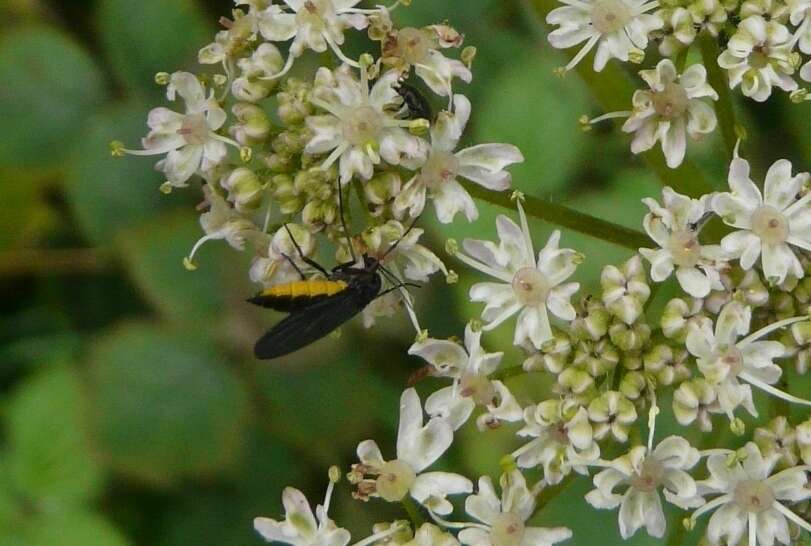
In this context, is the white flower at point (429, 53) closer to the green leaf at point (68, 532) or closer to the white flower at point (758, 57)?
the white flower at point (758, 57)

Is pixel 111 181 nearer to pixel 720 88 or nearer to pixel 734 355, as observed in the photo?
pixel 720 88

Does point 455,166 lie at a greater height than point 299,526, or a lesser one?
greater

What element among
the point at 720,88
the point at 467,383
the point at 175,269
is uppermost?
the point at 720,88

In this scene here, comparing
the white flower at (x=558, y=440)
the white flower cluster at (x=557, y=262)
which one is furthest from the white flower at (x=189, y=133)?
the white flower at (x=558, y=440)

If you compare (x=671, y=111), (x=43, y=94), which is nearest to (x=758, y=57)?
(x=671, y=111)

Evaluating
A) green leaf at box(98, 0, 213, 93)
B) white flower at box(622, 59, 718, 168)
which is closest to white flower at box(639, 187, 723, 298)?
white flower at box(622, 59, 718, 168)
